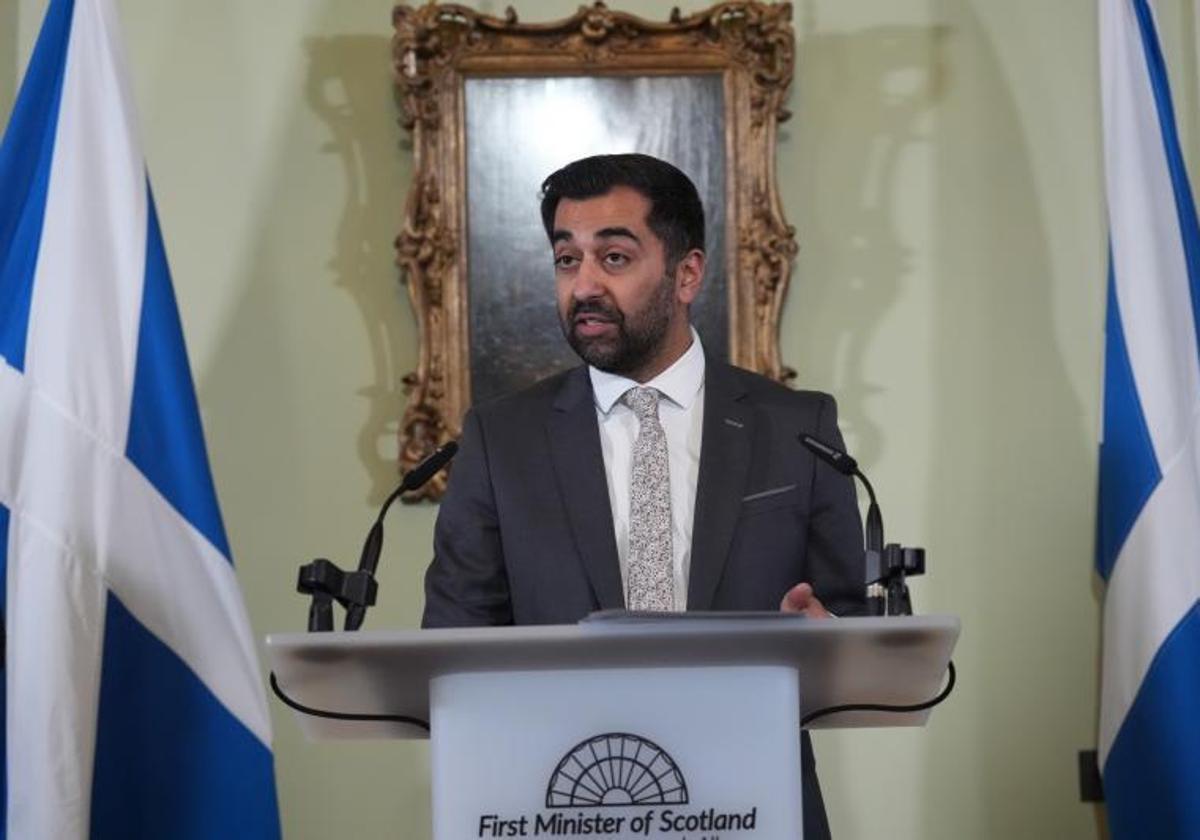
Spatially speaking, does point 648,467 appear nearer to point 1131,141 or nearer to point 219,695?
point 219,695

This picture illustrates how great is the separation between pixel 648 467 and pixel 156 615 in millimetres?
1073

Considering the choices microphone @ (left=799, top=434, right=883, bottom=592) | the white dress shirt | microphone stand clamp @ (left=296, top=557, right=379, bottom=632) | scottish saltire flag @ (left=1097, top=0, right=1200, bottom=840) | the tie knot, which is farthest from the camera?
scottish saltire flag @ (left=1097, top=0, right=1200, bottom=840)

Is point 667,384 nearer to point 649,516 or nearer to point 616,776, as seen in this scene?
point 649,516

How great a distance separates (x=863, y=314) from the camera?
4070 mm

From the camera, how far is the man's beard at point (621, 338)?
2992mm

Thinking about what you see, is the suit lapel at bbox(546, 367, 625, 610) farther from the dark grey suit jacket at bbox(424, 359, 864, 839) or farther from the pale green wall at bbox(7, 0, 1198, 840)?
the pale green wall at bbox(7, 0, 1198, 840)

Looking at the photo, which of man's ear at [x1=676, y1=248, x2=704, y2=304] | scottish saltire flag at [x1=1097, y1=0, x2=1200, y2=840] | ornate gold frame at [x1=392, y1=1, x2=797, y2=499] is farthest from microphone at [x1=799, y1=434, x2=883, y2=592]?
ornate gold frame at [x1=392, y1=1, x2=797, y2=499]

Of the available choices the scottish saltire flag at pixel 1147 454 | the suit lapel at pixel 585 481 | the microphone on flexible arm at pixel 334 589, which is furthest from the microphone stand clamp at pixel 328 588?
the scottish saltire flag at pixel 1147 454

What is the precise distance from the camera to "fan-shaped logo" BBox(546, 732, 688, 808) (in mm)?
2029

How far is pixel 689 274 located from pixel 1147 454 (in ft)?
3.83

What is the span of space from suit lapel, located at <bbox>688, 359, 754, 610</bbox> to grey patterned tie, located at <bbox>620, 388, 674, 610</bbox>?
5 cm

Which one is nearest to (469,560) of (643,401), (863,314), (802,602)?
(643,401)

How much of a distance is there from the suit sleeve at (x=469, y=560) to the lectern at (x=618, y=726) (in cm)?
76

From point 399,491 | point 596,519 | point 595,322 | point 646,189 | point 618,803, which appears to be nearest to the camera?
point 618,803
